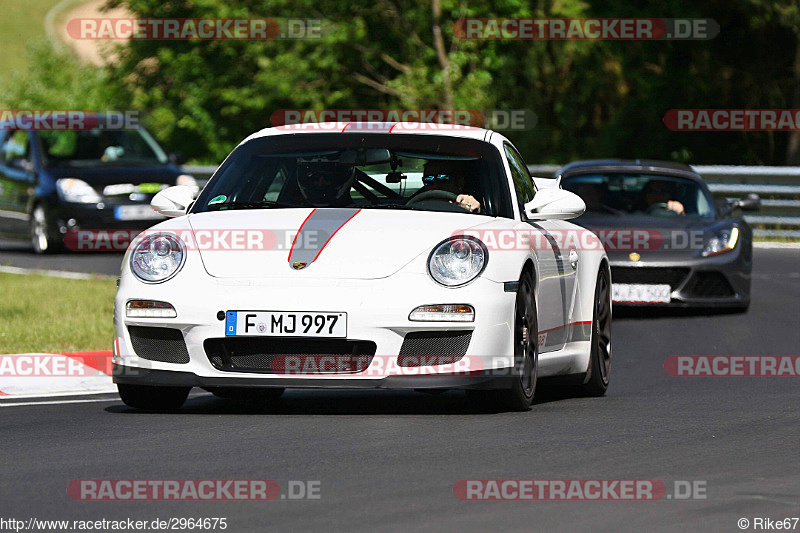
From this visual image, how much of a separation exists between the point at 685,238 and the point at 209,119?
91.7ft

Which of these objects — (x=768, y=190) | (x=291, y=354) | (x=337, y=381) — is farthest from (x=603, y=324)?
(x=768, y=190)

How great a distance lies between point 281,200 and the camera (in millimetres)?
8984

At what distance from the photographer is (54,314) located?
1417 cm

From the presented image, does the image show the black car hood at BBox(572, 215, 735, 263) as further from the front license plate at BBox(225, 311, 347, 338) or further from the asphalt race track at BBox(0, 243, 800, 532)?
the front license plate at BBox(225, 311, 347, 338)

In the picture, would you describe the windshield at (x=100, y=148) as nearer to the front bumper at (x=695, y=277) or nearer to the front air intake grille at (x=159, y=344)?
the front bumper at (x=695, y=277)

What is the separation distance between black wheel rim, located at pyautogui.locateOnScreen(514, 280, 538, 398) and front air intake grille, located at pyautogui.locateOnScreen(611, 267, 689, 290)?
6.32 m

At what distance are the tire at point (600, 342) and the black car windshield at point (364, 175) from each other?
133 cm

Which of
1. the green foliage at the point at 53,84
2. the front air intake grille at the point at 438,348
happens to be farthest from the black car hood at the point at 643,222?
the green foliage at the point at 53,84

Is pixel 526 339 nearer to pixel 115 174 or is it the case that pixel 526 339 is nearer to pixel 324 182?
pixel 324 182

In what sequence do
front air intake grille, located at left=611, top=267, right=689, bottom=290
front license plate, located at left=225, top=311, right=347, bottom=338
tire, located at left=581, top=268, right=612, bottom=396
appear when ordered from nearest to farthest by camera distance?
front license plate, located at left=225, top=311, right=347, bottom=338, tire, located at left=581, top=268, right=612, bottom=396, front air intake grille, located at left=611, top=267, right=689, bottom=290

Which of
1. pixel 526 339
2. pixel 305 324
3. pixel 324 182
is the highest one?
pixel 324 182

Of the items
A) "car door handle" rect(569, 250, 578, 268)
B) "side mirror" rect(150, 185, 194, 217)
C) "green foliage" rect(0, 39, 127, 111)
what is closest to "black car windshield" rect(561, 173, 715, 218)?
"car door handle" rect(569, 250, 578, 268)

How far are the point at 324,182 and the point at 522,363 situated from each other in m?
1.47

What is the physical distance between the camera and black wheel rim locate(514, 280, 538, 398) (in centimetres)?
834
